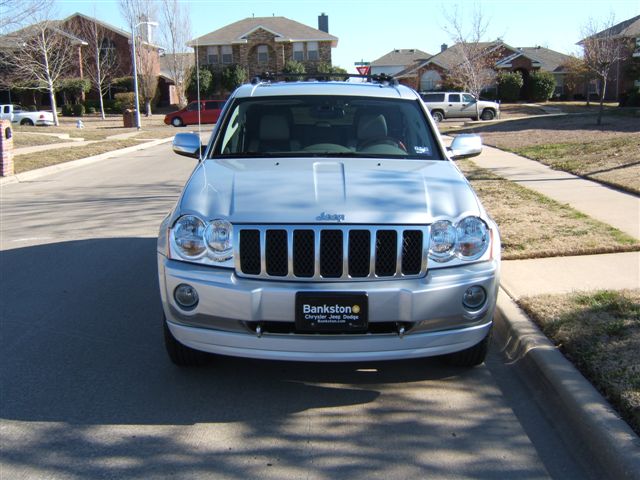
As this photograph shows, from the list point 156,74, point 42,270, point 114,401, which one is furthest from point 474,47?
point 114,401

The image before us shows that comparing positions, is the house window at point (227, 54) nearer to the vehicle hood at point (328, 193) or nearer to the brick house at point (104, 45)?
the brick house at point (104, 45)

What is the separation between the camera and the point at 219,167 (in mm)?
4793

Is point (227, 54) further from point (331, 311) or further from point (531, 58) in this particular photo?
point (331, 311)

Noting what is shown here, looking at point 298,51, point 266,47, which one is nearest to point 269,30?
point 266,47

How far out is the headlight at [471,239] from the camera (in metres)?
3.97

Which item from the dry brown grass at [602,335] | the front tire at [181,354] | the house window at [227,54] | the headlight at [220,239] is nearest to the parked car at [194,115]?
the house window at [227,54]

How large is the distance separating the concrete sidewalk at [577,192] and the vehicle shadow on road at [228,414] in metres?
4.47

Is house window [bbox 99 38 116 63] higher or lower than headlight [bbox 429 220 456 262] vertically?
higher

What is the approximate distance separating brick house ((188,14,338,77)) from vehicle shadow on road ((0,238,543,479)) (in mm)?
60797

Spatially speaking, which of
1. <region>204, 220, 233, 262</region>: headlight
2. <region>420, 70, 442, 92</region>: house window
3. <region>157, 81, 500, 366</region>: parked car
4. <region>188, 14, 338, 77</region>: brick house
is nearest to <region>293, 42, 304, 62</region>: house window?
<region>188, 14, 338, 77</region>: brick house

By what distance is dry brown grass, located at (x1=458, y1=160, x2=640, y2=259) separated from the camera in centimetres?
693

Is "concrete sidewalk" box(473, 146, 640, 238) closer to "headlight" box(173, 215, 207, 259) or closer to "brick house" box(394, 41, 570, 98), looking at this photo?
"headlight" box(173, 215, 207, 259)

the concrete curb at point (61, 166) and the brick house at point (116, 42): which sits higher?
the brick house at point (116, 42)

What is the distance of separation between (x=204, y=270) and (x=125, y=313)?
209 cm
